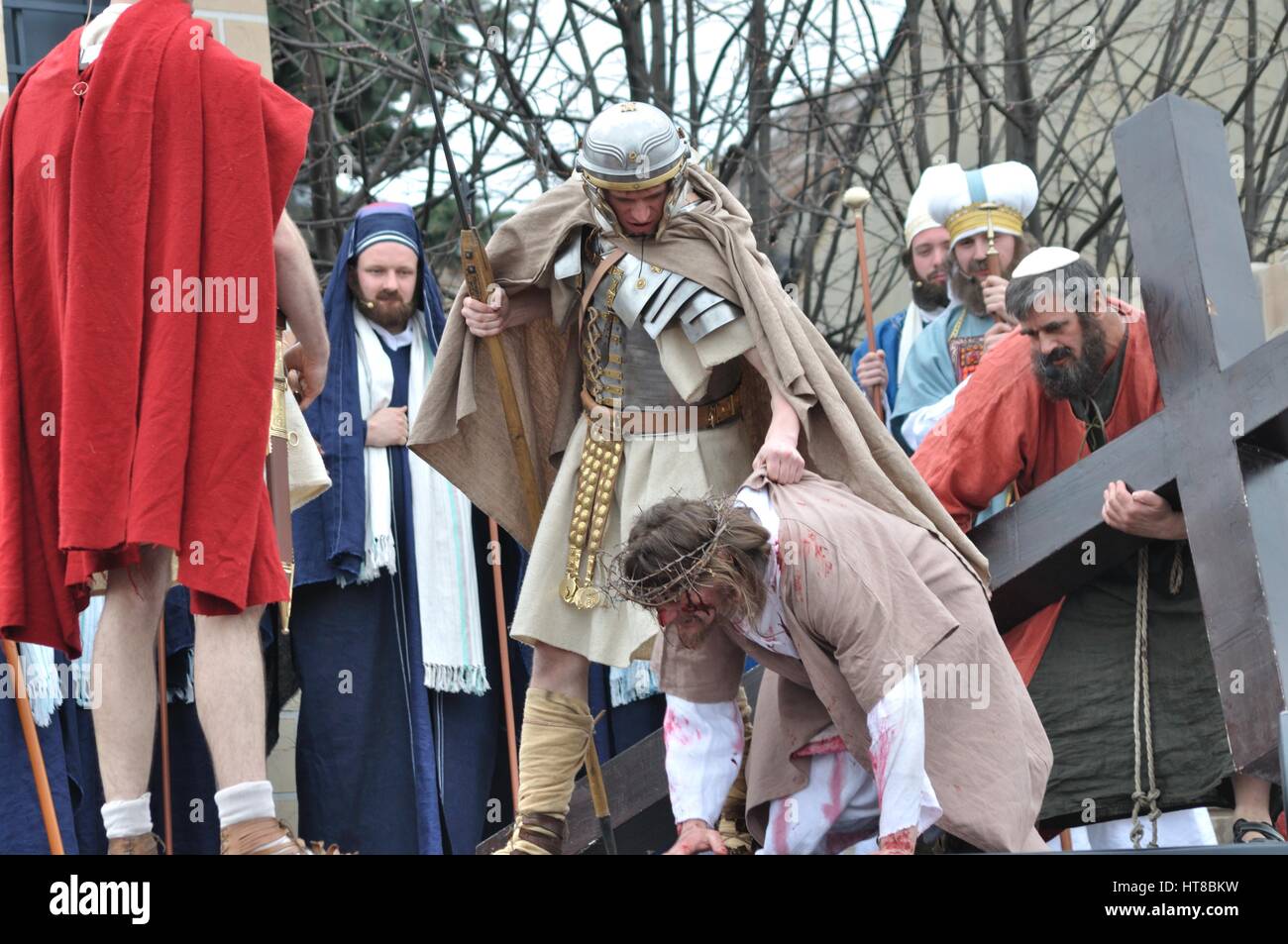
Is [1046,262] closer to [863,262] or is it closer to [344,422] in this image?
[863,262]

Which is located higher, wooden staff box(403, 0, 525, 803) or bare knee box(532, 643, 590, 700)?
wooden staff box(403, 0, 525, 803)

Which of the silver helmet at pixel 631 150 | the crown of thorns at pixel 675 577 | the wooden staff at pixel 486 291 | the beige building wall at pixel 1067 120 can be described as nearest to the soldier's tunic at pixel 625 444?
the wooden staff at pixel 486 291

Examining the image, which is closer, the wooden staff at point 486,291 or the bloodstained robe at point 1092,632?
the wooden staff at point 486,291

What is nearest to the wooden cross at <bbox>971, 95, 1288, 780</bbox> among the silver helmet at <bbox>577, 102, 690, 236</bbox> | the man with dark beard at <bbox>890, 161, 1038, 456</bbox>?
the man with dark beard at <bbox>890, 161, 1038, 456</bbox>

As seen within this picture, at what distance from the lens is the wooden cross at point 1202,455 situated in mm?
5371

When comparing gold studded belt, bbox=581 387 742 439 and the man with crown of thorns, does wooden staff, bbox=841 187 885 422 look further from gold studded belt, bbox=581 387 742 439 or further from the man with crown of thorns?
gold studded belt, bbox=581 387 742 439

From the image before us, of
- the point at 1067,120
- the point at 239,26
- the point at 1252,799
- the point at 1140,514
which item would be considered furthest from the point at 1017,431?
the point at 1067,120

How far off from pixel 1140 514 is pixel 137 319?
2.73 m

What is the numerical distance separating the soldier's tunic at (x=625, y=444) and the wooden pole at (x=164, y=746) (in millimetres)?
1499

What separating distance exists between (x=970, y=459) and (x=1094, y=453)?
1.18 ft

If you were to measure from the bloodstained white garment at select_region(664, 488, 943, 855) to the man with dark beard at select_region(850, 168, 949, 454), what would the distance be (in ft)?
8.30

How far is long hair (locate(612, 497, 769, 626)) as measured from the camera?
4582mm

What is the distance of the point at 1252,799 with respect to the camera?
18.7ft

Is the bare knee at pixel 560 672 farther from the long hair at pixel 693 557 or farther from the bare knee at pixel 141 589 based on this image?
the bare knee at pixel 141 589
